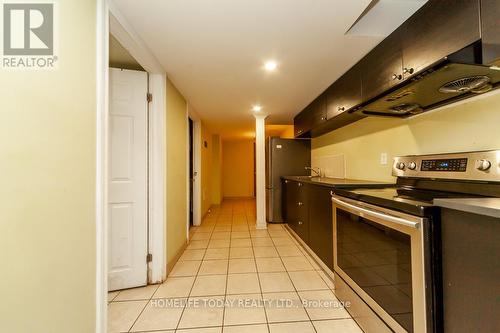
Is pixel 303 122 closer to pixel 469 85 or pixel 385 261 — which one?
pixel 469 85

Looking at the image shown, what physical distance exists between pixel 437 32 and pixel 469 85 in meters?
0.39

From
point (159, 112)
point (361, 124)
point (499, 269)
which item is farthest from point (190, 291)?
point (361, 124)

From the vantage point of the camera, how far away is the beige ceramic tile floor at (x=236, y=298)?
4.83ft

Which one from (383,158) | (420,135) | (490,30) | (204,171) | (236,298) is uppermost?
(490,30)

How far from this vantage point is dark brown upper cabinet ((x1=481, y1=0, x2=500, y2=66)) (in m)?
0.91

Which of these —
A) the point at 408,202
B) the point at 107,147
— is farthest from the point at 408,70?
the point at 107,147

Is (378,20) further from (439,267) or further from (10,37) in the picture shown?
(10,37)

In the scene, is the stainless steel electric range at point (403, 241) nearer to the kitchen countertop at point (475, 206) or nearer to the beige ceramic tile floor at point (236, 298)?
the kitchen countertop at point (475, 206)

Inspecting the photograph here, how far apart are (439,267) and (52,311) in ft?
5.58

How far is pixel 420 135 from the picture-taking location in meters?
1.71

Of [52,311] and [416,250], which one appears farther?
[416,250]

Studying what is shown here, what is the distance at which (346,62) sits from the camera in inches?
79.1

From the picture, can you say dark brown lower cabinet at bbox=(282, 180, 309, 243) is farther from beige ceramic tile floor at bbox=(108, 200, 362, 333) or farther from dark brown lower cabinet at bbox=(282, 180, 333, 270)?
beige ceramic tile floor at bbox=(108, 200, 362, 333)

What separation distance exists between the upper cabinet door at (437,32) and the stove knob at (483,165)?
0.61 meters
